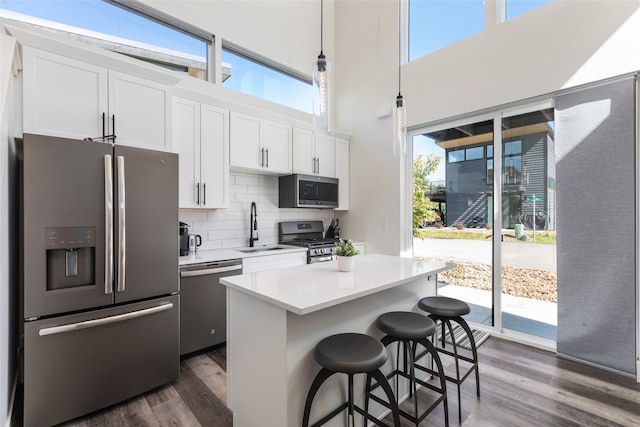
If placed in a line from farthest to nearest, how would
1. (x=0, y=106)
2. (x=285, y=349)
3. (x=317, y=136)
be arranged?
(x=317, y=136), (x=0, y=106), (x=285, y=349)

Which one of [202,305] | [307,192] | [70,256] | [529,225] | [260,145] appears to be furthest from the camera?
[307,192]

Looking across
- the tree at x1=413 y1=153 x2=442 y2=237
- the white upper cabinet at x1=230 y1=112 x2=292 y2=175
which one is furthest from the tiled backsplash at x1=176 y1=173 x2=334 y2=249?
the tree at x1=413 y1=153 x2=442 y2=237

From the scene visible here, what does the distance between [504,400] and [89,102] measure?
147 inches

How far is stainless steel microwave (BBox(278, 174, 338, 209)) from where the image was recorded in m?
3.88

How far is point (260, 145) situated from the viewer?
3.56 metres

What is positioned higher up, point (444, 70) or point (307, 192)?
point (444, 70)

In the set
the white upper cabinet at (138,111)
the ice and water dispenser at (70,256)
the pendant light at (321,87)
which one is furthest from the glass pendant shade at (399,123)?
the ice and water dispenser at (70,256)

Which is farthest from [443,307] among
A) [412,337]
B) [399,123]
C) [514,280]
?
[514,280]

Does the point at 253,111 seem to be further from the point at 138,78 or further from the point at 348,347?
the point at 348,347

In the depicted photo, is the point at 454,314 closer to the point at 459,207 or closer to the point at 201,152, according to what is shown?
the point at 459,207

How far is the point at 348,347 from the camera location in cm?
143

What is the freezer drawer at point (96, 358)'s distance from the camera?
174 centimetres

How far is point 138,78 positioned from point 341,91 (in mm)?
3071

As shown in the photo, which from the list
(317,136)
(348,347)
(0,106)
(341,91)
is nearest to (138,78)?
(0,106)
